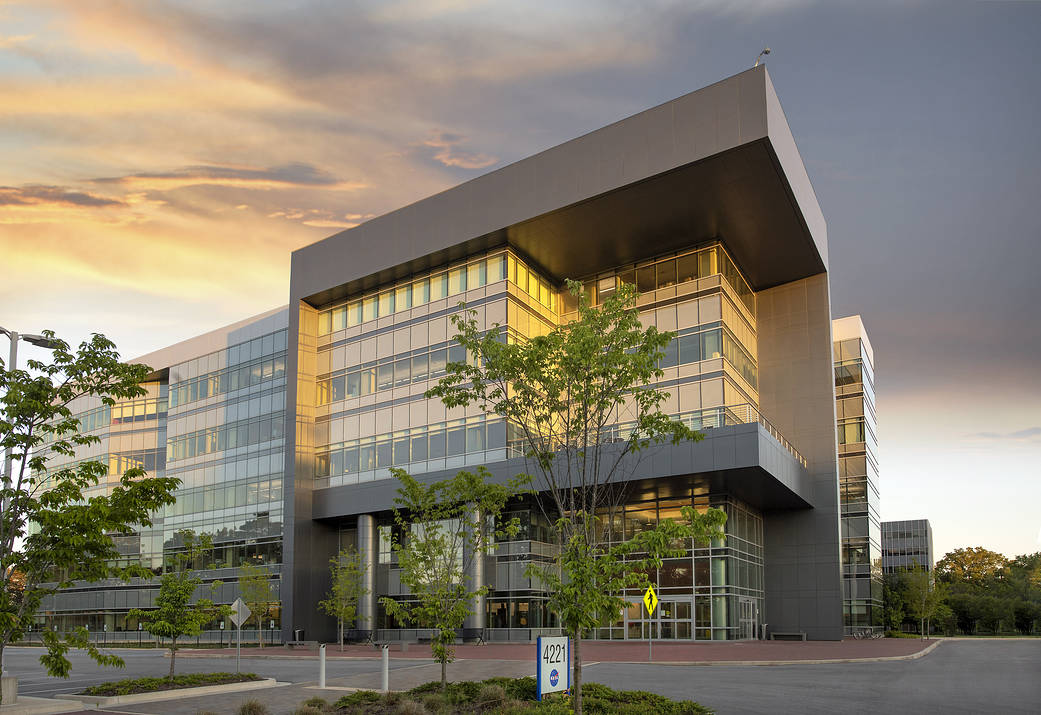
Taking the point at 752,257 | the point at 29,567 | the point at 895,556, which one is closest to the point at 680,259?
the point at 752,257

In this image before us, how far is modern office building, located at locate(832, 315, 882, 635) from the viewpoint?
55281mm

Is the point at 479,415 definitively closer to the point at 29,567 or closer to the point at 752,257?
the point at 752,257

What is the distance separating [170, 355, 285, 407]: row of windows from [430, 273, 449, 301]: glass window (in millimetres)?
12728

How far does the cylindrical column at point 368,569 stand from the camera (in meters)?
51.5

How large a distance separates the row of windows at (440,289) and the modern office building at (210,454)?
503 centimetres

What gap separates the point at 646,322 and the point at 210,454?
3324 centimetres

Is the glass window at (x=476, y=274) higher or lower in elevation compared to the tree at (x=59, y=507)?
higher

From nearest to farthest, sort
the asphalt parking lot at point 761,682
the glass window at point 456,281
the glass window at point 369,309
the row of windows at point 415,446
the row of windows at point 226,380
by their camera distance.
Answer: the asphalt parking lot at point 761,682
the row of windows at point 415,446
the glass window at point 456,281
the glass window at point 369,309
the row of windows at point 226,380

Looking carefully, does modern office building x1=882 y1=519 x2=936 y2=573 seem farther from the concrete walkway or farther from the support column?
the support column

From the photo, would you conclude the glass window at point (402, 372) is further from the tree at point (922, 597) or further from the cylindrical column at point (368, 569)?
the tree at point (922, 597)

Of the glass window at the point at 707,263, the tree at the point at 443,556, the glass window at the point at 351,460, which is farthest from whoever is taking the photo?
the glass window at the point at 351,460

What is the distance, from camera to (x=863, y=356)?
62.3m

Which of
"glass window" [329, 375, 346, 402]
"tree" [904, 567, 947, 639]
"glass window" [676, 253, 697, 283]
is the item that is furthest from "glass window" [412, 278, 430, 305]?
"tree" [904, 567, 947, 639]

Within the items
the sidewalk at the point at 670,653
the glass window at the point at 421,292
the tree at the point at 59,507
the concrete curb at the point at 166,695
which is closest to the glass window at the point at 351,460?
the glass window at the point at 421,292
